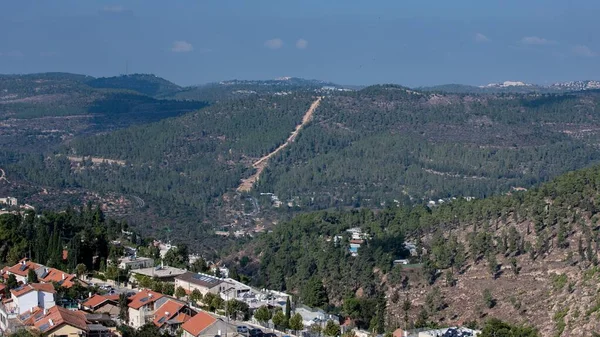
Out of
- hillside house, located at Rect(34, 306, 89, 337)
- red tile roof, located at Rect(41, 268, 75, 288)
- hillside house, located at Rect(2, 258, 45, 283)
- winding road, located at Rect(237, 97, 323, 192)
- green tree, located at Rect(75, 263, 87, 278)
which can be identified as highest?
hillside house, located at Rect(34, 306, 89, 337)

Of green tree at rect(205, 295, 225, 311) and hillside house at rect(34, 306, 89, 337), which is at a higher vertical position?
hillside house at rect(34, 306, 89, 337)

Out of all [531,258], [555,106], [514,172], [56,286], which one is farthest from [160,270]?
[555,106]

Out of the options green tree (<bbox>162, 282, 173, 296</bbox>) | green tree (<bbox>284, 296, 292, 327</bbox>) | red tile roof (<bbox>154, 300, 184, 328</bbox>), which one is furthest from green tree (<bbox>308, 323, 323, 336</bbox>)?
green tree (<bbox>162, 282, 173, 296</bbox>)

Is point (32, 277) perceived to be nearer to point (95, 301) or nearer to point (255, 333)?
point (95, 301)

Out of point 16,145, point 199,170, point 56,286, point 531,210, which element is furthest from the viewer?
point 16,145

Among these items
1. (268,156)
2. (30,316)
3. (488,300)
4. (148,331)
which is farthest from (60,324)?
(268,156)

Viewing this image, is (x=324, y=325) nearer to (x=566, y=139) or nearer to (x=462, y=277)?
(x=462, y=277)

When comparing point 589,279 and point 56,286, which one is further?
point 589,279

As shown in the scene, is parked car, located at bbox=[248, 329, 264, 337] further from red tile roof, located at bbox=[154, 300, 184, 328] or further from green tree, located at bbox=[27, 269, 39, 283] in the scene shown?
green tree, located at bbox=[27, 269, 39, 283]
